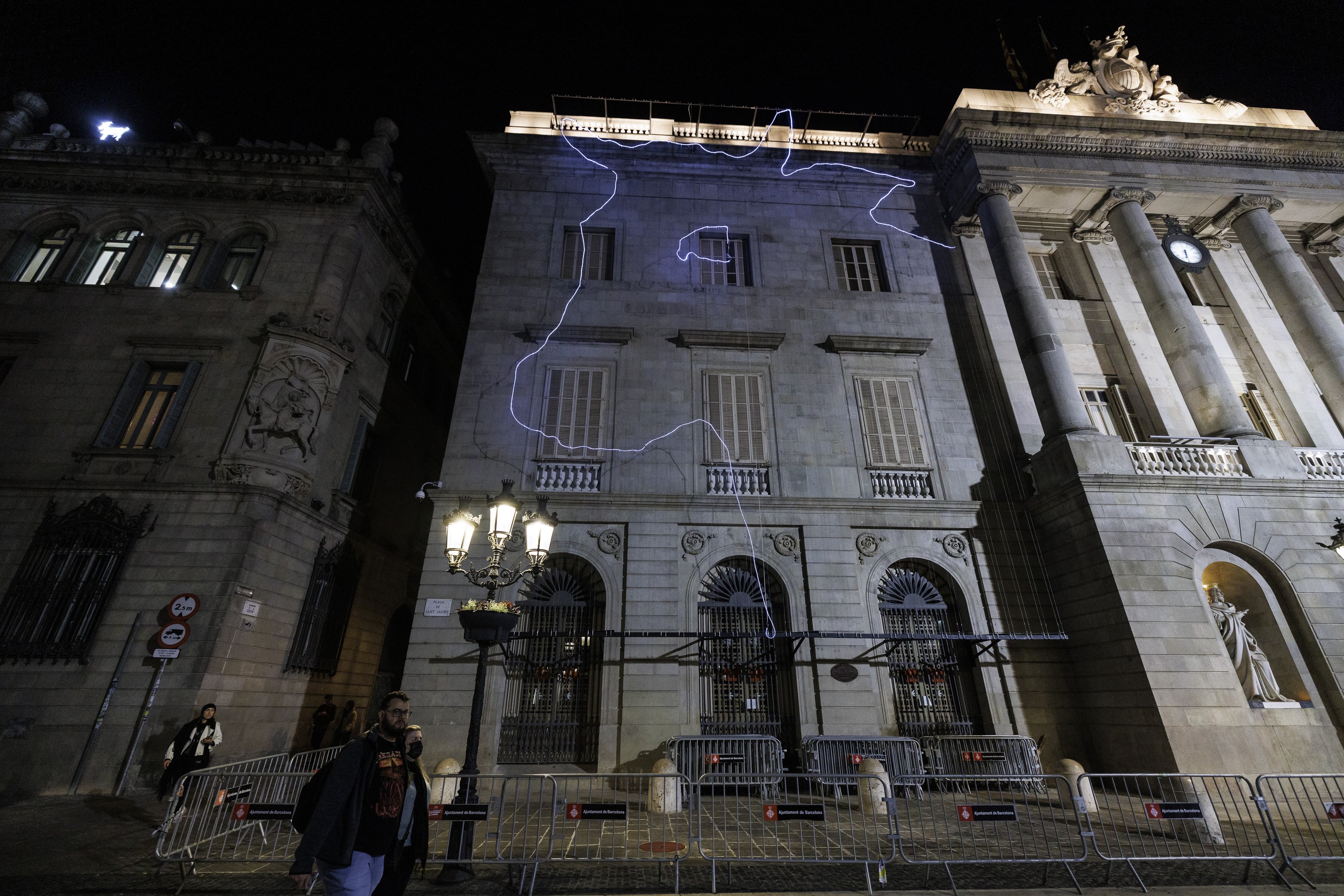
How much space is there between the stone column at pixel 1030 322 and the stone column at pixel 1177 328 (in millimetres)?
2190

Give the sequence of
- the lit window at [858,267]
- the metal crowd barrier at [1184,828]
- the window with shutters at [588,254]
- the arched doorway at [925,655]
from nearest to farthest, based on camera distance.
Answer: the metal crowd barrier at [1184,828] < the arched doorway at [925,655] < the window with shutters at [588,254] < the lit window at [858,267]

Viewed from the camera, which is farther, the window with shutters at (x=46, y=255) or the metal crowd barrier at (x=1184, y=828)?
the window with shutters at (x=46, y=255)

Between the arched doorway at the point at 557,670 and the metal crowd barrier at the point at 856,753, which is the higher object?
the arched doorway at the point at 557,670

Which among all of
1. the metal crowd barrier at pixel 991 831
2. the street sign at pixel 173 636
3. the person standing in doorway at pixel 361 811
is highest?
the street sign at pixel 173 636

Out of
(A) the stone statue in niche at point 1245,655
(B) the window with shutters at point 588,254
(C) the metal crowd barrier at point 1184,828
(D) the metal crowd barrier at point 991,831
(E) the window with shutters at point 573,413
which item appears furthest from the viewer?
(B) the window with shutters at point 588,254

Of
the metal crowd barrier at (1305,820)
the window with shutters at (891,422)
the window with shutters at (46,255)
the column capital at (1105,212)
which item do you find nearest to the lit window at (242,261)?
the window with shutters at (46,255)

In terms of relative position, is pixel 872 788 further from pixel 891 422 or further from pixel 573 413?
pixel 573 413

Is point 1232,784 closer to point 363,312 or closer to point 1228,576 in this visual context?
point 1228,576

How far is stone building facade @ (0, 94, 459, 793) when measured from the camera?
433 inches

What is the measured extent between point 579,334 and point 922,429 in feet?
29.7

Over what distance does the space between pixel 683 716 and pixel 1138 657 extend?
336 inches

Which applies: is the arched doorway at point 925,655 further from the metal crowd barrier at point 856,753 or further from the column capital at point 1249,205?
the column capital at point 1249,205

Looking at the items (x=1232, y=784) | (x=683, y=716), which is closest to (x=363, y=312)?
(x=683, y=716)

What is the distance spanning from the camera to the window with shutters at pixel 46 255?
15.1 metres
